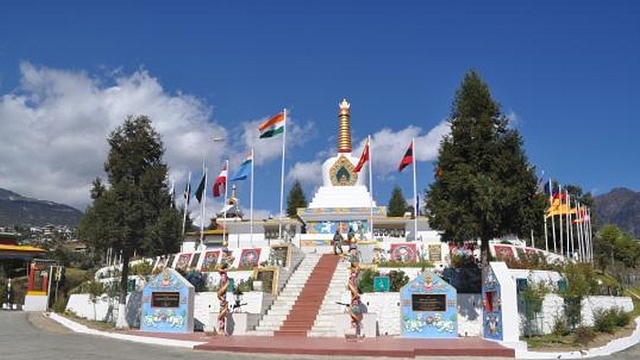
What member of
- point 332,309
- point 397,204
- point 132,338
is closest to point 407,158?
point 332,309

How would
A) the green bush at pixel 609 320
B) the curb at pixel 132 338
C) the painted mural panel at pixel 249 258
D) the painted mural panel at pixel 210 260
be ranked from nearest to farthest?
the curb at pixel 132 338
the green bush at pixel 609 320
the painted mural panel at pixel 249 258
the painted mural panel at pixel 210 260

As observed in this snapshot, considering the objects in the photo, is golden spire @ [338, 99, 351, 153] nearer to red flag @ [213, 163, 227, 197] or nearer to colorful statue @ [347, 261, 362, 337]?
red flag @ [213, 163, 227, 197]

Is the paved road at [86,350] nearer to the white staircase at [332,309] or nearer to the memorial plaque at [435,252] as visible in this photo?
the white staircase at [332,309]

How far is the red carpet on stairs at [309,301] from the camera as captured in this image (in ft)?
77.6

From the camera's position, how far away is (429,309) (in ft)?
74.3

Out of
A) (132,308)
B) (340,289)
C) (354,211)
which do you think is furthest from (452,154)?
(354,211)

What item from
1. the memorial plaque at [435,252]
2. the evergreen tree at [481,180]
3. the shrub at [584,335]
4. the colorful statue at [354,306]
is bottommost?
the shrub at [584,335]

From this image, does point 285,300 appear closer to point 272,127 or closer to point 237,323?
point 237,323

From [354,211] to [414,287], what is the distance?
76.5ft

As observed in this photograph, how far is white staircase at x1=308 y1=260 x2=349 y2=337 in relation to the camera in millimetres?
23109

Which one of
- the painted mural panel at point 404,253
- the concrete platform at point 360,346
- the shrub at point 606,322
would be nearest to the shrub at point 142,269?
the concrete platform at point 360,346

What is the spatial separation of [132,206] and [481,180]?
52.4 feet

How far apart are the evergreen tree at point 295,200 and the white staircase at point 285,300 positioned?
128 ft

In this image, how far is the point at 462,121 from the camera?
25438mm
